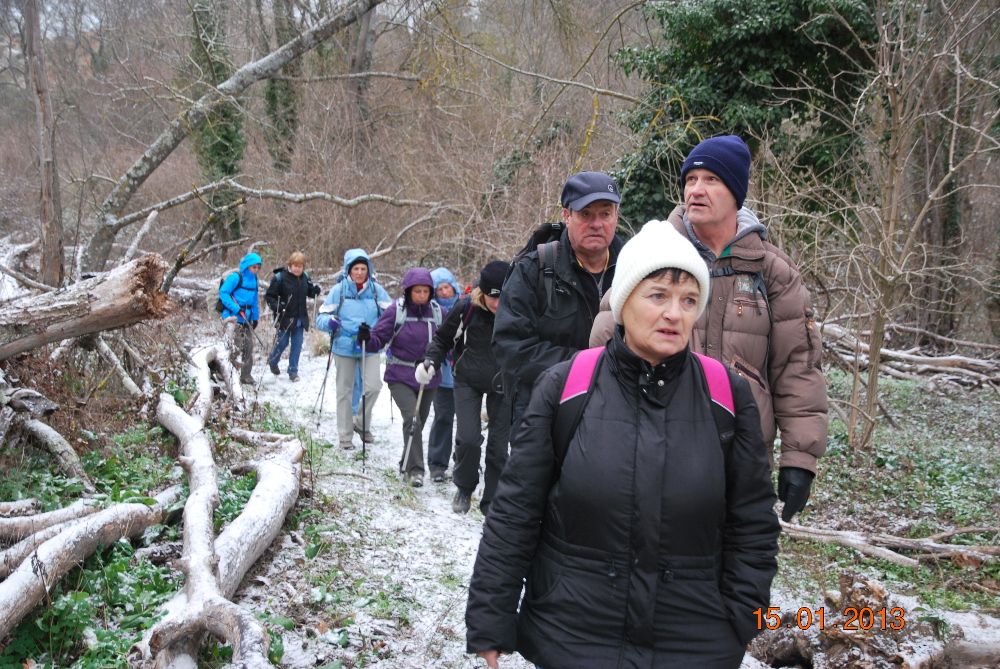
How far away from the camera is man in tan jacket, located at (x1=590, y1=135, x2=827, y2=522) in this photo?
2711 mm

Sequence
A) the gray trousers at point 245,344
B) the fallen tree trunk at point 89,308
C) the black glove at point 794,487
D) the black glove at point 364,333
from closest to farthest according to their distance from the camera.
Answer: the black glove at point 794,487 → the fallen tree trunk at point 89,308 → the black glove at point 364,333 → the gray trousers at point 245,344

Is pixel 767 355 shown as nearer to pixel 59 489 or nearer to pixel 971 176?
pixel 59 489

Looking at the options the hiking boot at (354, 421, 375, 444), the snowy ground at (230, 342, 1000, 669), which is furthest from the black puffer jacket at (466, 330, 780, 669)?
the hiking boot at (354, 421, 375, 444)

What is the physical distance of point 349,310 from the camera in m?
8.27

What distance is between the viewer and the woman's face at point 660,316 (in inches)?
81.0

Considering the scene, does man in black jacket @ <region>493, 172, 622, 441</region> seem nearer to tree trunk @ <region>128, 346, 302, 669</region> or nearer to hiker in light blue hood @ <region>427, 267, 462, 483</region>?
tree trunk @ <region>128, 346, 302, 669</region>

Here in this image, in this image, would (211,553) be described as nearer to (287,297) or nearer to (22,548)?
(22,548)

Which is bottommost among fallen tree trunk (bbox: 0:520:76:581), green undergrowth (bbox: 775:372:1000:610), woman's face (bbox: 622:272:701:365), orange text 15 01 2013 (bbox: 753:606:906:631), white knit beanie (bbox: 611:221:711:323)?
green undergrowth (bbox: 775:372:1000:610)

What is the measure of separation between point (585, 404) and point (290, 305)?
9.69m

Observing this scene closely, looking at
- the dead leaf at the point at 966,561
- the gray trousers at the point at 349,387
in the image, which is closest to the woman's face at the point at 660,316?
the dead leaf at the point at 966,561

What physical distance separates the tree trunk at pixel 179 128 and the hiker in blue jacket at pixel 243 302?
6.61 feet

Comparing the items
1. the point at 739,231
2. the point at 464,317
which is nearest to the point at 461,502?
the point at 464,317

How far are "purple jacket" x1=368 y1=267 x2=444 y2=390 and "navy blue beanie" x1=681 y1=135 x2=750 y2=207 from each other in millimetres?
4499

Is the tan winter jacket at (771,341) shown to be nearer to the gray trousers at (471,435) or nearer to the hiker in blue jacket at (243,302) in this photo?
the gray trousers at (471,435)
